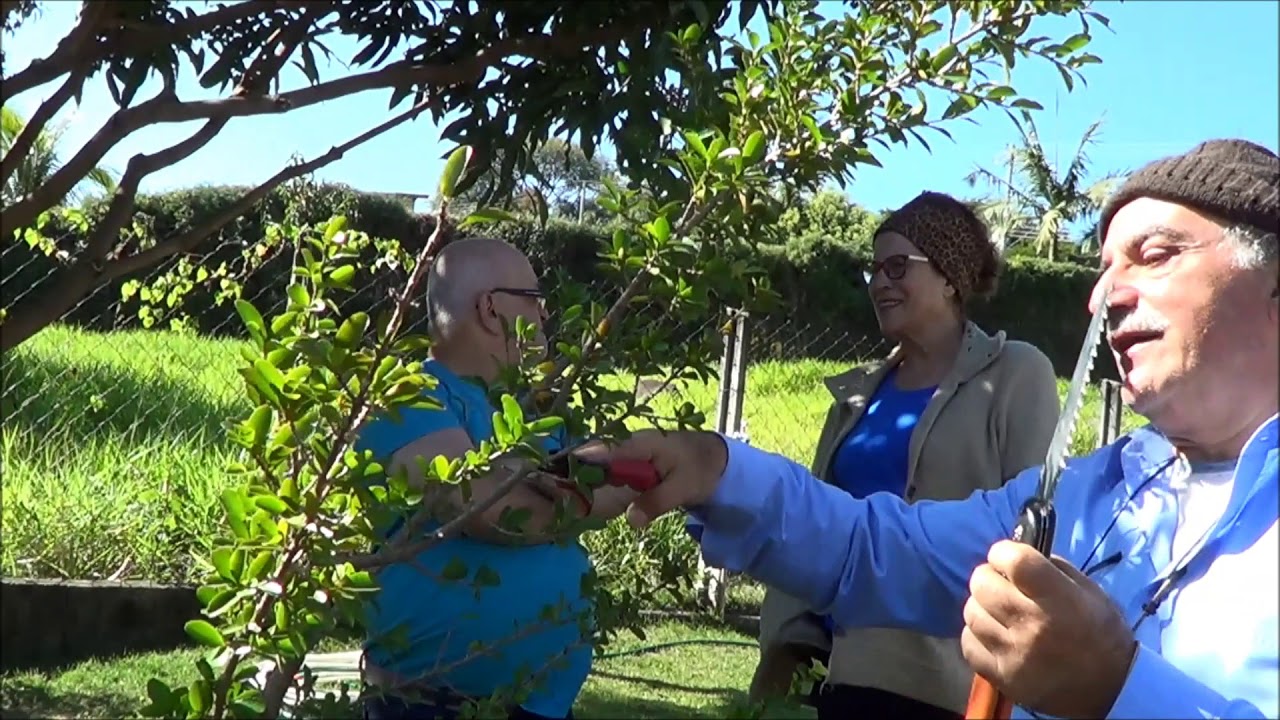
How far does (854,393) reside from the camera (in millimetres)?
3654

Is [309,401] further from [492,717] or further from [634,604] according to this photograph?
[634,604]

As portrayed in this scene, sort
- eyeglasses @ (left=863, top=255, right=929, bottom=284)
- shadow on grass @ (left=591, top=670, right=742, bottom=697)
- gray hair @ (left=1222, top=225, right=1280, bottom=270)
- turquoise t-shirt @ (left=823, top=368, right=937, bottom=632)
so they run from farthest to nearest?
shadow on grass @ (left=591, top=670, right=742, bottom=697) → eyeglasses @ (left=863, top=255, right=929, bottom=284) → turquoise t-shirt @ (left=823, top=368, right=937, bottom=632) → gray hair @ (left=1222, top=225, right=1280, bottom=270)

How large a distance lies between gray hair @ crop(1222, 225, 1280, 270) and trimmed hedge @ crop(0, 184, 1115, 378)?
0.72m

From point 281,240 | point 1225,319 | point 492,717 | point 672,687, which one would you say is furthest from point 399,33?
point 672,687

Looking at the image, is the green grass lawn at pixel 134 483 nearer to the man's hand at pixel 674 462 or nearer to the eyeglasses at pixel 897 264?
the eyeglasses at pixel 897 264

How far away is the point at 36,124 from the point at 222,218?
237 mm

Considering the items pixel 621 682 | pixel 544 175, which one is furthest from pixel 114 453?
pixel 544 175

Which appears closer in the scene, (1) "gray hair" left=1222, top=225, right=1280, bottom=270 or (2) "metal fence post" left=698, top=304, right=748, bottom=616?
(1) "gray hair" left=1222, top=225, right=1280, bottom=270

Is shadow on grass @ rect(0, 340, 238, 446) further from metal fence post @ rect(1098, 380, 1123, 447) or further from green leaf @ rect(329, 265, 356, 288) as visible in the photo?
metal fence post @ rect(1098, 380, 1123, 447)

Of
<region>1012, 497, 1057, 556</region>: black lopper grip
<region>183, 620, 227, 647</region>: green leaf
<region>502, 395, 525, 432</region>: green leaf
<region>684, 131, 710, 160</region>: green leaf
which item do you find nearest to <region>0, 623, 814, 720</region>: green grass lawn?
<region>684, 131, 710, 160</region>: green leaf

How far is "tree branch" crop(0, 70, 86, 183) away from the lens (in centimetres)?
142

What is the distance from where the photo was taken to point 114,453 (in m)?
6.37

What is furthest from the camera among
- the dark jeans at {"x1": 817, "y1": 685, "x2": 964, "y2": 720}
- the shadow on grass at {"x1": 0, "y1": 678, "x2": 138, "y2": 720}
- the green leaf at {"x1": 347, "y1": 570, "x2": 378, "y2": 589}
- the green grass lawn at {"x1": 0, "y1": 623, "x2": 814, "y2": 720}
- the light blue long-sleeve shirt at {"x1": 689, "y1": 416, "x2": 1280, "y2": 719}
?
the green grass lawn at {"x1": 0, "y1": 623, "x2": 814, "y2": 720}

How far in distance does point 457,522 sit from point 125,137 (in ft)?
2.03
